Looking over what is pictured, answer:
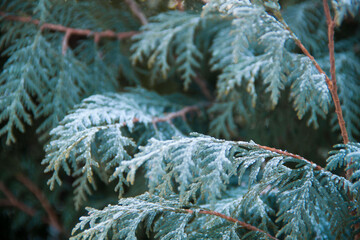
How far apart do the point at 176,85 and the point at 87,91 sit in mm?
Answer: 791

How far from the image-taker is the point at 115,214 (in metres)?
0.98

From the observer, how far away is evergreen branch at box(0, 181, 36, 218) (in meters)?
2.31

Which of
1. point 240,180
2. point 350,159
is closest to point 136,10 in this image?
point 240,180

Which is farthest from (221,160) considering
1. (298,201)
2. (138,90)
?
(138,90)

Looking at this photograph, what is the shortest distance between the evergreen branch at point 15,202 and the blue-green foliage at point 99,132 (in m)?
1.14

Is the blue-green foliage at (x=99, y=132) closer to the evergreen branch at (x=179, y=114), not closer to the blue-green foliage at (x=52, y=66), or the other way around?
the evergreen branch at (x=179, y=114)

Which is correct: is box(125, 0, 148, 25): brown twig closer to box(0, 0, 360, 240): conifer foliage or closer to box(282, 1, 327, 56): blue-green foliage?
box(0, 0, 360, 240): conifer foliage

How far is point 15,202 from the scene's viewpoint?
7.65 ft

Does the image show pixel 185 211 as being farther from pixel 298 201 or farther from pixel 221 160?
pixel 298 201

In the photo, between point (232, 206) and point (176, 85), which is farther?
point (176, 85)

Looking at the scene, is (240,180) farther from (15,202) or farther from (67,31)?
(15,202)

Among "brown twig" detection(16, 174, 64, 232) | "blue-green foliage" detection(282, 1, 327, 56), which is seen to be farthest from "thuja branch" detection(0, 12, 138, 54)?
"brown twig" detection(16, 174, 64, 232)

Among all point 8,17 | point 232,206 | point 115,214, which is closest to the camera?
point 115,214

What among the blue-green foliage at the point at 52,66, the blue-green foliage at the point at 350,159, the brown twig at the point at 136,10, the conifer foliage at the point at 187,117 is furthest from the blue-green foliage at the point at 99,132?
the blue-green foliage at the point at 350,159
